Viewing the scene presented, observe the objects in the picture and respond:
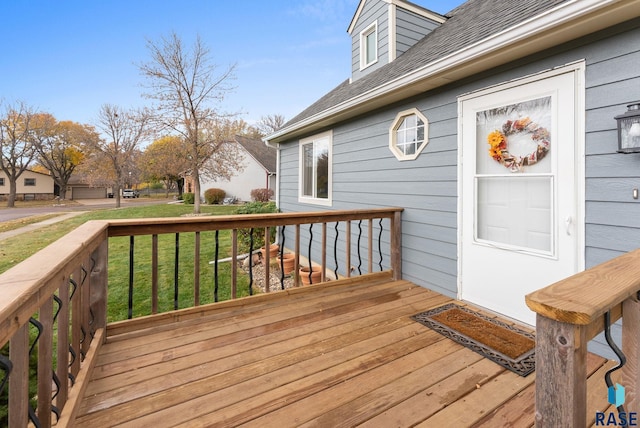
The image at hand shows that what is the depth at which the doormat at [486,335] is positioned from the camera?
6.63 feet

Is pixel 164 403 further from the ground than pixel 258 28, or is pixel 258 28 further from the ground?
pixel 258 28

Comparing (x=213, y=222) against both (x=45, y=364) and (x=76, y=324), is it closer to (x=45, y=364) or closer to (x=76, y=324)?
(x=76, y=324)

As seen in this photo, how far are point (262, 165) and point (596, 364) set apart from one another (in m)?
19.2

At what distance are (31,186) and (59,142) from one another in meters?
12.5

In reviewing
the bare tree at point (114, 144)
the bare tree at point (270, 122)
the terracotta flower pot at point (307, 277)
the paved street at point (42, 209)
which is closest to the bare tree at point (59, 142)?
the bare tree at point (114, 144)

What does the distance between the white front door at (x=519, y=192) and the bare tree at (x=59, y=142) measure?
24.3 meters

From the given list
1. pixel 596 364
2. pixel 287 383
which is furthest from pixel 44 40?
pixel 596 364

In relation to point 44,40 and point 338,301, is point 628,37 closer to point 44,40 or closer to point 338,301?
point 338,301

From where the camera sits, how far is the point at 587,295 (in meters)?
0.82

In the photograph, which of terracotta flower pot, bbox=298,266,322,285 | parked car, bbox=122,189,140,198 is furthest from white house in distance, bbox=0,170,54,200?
terracotta flower pot, bbox=298,266,322,285

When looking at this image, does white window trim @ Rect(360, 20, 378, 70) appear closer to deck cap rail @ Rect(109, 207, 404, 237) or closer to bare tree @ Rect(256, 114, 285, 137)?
deck cap rail @ Rect(109, 207, 404, 237)

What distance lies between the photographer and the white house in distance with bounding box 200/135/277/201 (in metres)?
20.0

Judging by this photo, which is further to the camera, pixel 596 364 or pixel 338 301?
pixel 338 301

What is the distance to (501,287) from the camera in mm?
2715
